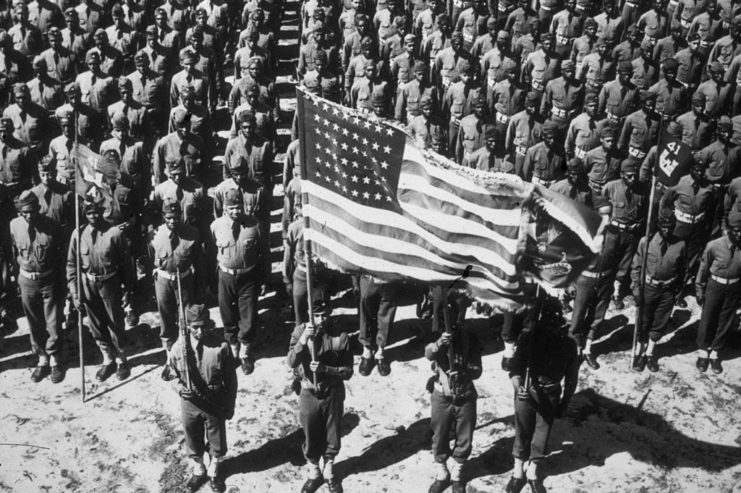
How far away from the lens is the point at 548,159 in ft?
41.1

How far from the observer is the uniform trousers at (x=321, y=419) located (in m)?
8.97

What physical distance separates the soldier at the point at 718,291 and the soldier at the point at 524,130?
3490 millimetres

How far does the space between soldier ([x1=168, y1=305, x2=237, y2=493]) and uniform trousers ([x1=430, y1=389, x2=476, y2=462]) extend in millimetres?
2381

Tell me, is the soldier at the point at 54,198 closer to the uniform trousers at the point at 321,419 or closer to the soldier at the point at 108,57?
the soldier at the point at 108,57

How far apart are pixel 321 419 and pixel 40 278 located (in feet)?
16.0

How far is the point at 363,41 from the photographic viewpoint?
52.3 feet

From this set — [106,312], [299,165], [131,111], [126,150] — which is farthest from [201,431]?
[131,111]

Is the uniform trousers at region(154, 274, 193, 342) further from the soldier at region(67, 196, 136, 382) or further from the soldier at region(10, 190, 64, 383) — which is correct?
the soldier at region(10, 190, 64, 383)

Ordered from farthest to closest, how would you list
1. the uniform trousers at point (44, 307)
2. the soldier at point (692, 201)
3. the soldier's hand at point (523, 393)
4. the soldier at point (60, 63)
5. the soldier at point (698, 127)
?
the soldier at point (60, 63) → the soldier at point (698, 127) → the soldier at point (692, 201) → the uniform trousers at point (44, 307) → the soldier's hand at point (523, 393)

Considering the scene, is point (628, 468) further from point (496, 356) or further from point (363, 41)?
point (363, 41)

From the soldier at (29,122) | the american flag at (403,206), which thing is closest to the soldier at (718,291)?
the american flag at (403,206)

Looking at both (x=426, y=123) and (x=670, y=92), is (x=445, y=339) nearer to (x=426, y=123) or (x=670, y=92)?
(x=426, y=123)

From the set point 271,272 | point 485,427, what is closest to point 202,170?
point 271,272

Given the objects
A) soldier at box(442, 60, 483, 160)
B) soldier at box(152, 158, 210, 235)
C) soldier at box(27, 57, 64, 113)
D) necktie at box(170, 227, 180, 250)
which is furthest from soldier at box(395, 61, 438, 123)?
soldier at box(27, 57, 64, 113)
